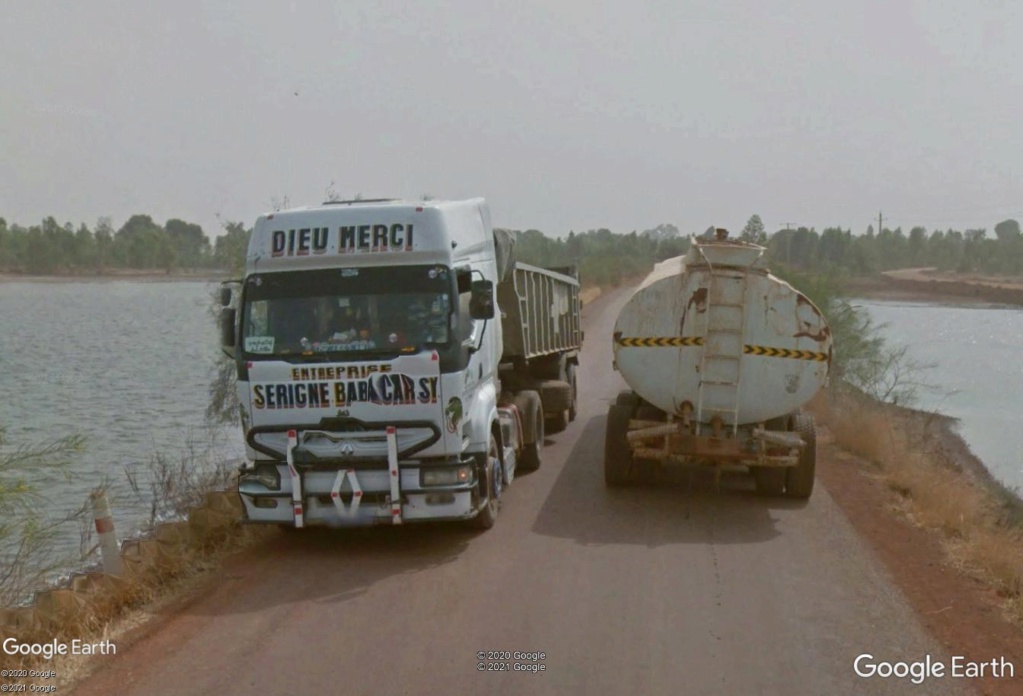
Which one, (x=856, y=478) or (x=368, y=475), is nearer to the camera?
(x=368, y=475)

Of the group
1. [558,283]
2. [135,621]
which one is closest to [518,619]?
[135,621]

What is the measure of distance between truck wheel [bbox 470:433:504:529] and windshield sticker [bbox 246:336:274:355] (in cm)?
245

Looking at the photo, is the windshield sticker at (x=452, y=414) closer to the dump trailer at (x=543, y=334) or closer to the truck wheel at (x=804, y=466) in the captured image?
the dump trailer at (x=543, y=334)

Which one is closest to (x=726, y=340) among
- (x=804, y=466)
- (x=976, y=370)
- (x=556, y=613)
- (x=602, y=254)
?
(x=804, y=466)

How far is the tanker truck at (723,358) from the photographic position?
435 inches

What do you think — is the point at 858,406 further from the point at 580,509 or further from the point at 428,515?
the point at 428,515

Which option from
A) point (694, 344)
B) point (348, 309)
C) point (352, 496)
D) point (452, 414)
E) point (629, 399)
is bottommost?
point (352, 496)

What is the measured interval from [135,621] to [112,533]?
1.11 m

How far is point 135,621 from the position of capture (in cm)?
770

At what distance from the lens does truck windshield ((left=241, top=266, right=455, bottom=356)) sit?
9.33m

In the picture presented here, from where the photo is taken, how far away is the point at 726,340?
11.2m

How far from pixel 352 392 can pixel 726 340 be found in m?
4.45

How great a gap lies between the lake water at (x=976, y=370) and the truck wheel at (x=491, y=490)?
48.5 feet

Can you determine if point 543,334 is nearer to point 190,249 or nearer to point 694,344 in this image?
point 694,344
